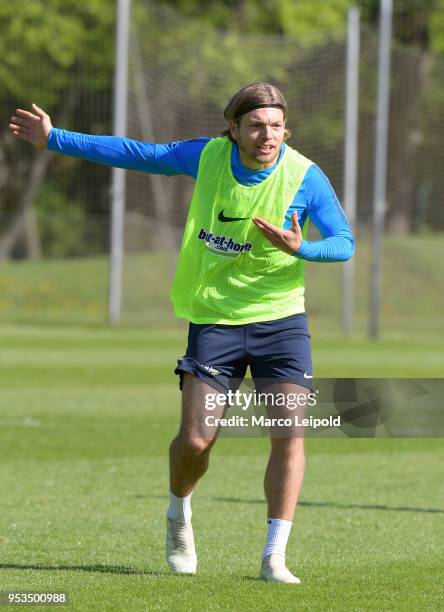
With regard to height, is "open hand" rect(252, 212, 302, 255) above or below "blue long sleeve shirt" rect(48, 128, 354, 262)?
below

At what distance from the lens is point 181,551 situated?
642cm

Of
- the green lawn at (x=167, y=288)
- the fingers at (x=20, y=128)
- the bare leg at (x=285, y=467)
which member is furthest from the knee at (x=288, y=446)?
the green lawn at (x=167, y=288)

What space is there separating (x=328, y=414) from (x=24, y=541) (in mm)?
1856

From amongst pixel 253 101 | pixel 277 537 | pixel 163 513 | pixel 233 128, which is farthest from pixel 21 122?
pixel 163 513

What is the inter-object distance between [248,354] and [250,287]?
29cm

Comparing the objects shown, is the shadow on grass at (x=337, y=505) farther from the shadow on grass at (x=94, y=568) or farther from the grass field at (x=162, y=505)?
the shadow on grass at (x=94, y=568)

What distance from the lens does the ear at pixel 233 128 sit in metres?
6.26

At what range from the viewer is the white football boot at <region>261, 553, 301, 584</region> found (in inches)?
243

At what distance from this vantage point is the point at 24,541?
7.39m

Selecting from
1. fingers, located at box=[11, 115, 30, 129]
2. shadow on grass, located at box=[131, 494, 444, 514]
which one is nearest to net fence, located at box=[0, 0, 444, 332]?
shadow on grass, located at box=[131, 494, 444, 514]

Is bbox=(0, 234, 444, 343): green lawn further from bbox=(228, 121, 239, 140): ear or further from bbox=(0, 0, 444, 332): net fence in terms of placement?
bbox=(228, 121, 239, 140): ear

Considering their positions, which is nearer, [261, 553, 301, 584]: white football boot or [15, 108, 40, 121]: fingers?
[261, 553, 301, 584]: white football boot

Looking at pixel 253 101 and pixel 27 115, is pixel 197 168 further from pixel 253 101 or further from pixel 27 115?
pixel 27 115

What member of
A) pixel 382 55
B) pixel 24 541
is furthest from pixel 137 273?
pixel 24 541
